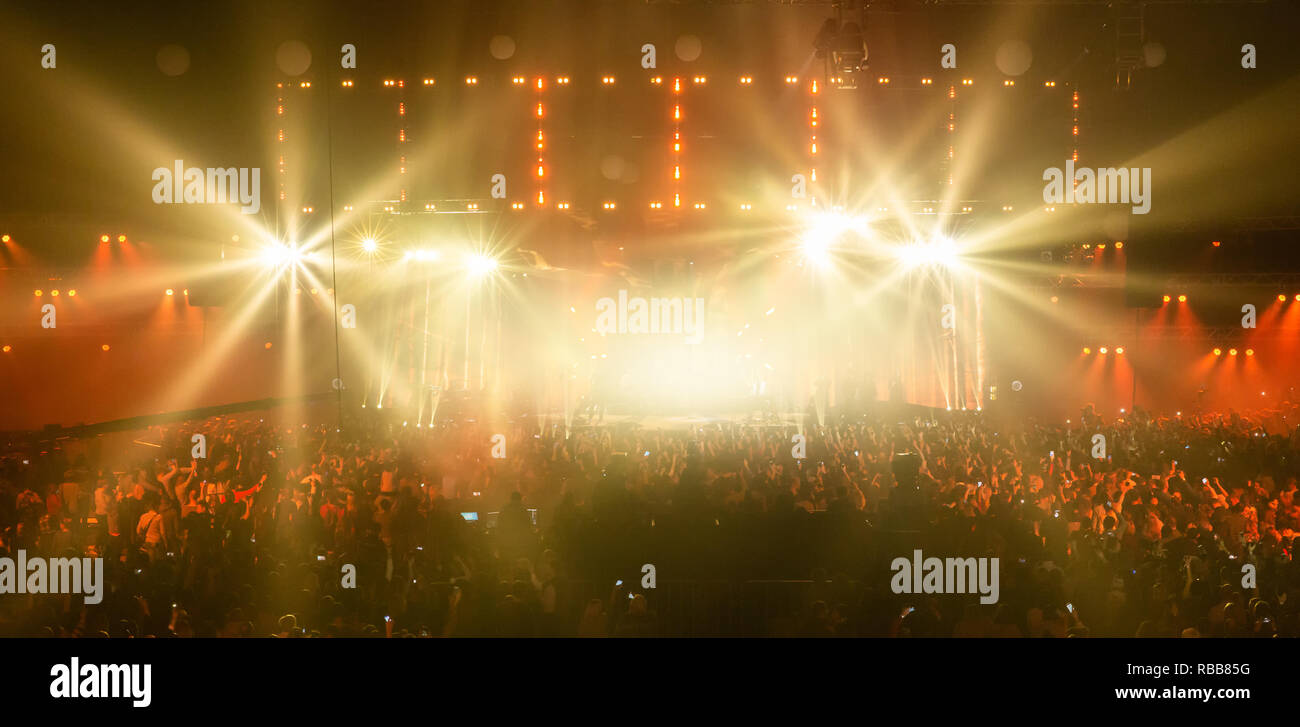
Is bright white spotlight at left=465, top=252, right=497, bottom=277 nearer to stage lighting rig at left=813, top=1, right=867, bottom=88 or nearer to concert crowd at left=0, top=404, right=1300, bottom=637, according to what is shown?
concert crowd at left=0, top=404, right=1300, bottom=637

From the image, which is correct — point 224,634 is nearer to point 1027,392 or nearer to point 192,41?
point 192,41

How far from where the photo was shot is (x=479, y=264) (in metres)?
17.2

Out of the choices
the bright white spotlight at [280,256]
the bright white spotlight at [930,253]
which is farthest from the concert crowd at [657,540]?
the bright white spotlight at [930,253]

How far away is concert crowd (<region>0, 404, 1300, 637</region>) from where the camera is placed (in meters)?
5.45

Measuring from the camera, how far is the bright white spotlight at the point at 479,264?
55.1ft

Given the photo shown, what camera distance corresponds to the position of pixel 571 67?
13016 millimetres

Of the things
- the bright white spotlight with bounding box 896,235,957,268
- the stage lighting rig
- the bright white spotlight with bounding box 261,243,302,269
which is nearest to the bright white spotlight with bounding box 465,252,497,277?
the bright white spotlight with bounding box 261,243,302,269

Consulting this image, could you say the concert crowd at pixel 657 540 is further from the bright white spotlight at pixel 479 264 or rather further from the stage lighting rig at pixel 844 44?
the bright white spotlight at pixel 479 264

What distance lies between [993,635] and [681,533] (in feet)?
9.40

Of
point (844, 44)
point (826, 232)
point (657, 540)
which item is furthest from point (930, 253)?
point (657, 540)

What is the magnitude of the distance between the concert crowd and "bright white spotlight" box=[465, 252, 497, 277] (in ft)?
22.0

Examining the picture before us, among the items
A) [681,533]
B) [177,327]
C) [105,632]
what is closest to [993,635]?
[681,533]

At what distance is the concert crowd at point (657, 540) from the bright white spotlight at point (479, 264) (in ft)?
22.0
